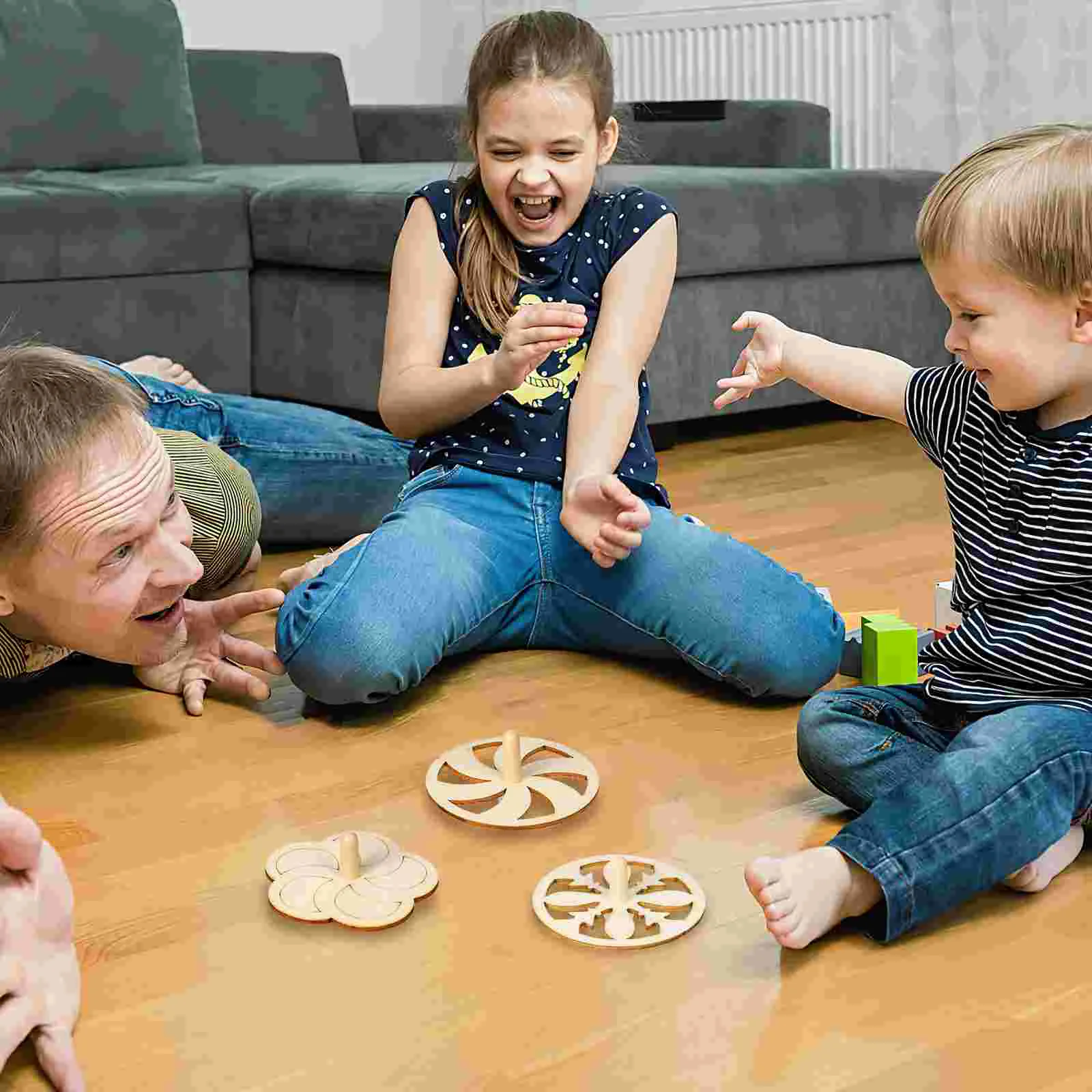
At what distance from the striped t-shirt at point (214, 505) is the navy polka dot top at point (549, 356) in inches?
9.1

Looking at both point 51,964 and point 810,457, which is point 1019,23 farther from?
point 51,964

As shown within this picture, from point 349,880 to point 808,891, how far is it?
318 mm

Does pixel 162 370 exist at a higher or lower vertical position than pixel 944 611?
higher

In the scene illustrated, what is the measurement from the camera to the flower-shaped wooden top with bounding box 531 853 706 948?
3.21 feet

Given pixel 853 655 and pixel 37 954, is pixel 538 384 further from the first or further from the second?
pixel 37 954

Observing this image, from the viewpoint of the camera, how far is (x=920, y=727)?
1140 mm

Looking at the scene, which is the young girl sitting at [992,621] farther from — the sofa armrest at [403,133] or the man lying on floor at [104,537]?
the sofa armrest at [403,133]

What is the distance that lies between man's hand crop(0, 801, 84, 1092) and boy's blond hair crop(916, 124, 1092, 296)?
2.33 feet

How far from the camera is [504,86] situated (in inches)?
57.3

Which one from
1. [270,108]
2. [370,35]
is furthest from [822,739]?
[370,35]

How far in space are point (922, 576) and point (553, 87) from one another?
2.35 ft

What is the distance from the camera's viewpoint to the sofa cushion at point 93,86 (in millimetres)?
2836

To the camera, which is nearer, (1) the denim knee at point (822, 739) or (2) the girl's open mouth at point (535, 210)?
(1) the denim knee at point (822, 739)

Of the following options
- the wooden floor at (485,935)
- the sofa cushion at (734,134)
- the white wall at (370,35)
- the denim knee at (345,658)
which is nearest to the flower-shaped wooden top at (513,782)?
the wooden floor at (485,935)
